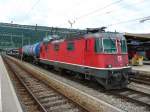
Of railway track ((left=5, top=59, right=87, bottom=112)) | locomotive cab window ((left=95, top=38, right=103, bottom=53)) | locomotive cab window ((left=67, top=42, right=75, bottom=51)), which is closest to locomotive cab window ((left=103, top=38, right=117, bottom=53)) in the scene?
locomotive cab window ((left=95, top=38, right=103, bottom=53))

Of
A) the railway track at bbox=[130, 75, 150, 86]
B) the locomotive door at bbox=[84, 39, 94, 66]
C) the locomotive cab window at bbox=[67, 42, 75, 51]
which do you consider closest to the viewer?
the locomotive door at bbox=[84, 39, 94, 66]

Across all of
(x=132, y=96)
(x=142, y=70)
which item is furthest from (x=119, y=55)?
(x=142, y=70)

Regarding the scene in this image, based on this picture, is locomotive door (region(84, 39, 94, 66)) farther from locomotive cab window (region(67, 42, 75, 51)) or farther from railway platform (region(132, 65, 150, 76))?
railway platform (region(132, 65, 150, 76))

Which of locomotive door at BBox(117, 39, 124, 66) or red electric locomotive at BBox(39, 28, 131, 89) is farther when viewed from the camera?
locomotive door at BBox(117, 39, 124, 66)

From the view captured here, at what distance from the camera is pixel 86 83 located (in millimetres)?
17406

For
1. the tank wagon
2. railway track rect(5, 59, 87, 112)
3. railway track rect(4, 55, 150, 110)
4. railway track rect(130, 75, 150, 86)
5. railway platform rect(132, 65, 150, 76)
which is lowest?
railway track rect(5, 59, 87, 112)

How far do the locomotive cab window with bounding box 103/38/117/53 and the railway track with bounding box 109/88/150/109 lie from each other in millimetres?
2123

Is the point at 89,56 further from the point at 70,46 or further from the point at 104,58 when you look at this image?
the point at 70,46

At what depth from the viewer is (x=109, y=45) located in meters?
15.0

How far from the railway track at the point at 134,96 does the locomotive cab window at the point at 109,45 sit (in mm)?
2123

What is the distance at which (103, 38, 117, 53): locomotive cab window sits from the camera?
14.8 meters

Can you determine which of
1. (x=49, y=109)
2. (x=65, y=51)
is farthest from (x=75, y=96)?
(x=65, y=51)

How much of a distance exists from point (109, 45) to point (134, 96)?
3152 mm

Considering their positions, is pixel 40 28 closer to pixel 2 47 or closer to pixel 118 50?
pixel 2 47
